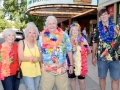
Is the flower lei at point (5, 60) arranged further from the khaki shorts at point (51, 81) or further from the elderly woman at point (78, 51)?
the elderly woman at point (78, 51)

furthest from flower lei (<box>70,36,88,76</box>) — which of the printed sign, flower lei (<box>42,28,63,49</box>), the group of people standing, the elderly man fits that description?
the printed sign

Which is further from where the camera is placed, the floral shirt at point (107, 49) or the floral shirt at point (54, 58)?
the floral shirt at point (107, 49)

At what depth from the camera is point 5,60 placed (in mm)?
3834

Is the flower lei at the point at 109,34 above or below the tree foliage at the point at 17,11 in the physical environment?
below

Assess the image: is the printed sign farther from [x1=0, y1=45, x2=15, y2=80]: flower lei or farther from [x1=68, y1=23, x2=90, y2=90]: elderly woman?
[x1=0, y1=45, x2=15, y2=80]: flower lei

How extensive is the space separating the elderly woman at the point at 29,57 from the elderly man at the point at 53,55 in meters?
0.12

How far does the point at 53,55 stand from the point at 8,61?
0.78 meters

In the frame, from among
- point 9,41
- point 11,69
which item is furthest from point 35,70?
point 9,41

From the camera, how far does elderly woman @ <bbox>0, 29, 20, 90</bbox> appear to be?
3.84 metres

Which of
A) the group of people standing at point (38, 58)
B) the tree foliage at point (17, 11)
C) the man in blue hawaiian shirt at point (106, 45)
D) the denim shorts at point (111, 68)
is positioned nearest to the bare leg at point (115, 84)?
the man in blue hawaiian shirt at point (106, 45)

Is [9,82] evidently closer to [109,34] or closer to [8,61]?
[8,61]

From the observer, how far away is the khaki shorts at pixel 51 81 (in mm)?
3750

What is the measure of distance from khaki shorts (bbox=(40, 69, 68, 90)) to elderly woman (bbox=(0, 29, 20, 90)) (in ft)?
1.66

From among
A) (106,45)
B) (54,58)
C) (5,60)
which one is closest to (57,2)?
(106,45)
